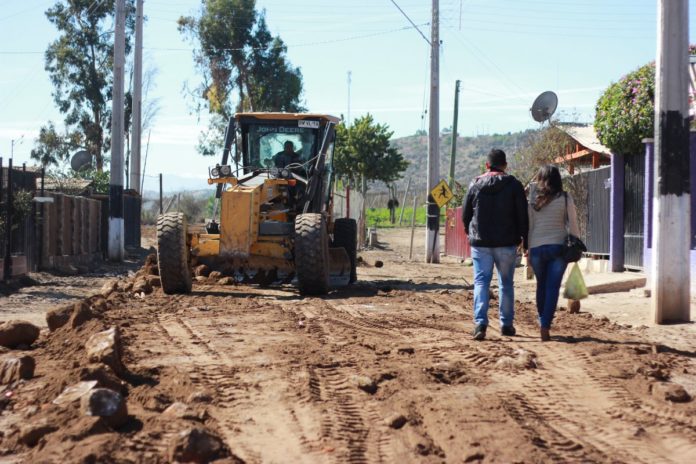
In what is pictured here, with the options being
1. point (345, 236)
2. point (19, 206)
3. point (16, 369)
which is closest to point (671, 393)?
point (16, 369)

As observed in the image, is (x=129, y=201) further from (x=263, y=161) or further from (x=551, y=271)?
(x=551, y=271)

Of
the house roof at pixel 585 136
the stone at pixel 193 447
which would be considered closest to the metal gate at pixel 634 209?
the house roof at pixel 585 136

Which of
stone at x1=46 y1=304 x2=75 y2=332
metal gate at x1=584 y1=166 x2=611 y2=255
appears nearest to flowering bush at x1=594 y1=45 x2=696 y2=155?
metal gate at x1=584 y1=166 x2=611 y2=255

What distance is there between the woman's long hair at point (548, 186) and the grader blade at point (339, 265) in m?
7.19

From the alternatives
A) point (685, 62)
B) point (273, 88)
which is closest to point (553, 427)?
point (685, 62)

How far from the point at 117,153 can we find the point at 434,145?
8965 mm

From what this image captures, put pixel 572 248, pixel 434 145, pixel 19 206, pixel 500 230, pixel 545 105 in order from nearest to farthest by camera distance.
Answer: pixel 572 248, pixel 500 230, pixel 19 206, pixel 545 105, pixel 434 145

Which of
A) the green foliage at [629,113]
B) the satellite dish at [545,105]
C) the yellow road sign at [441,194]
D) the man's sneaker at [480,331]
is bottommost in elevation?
the man's sneaker at [480,331]

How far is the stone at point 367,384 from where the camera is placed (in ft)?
21.3

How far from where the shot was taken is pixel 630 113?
51.1ft

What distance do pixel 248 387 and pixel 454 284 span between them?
37.0 feet

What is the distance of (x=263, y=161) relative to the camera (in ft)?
52.2

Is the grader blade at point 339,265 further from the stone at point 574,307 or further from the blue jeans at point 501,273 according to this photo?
the blue jeans at point 501,273

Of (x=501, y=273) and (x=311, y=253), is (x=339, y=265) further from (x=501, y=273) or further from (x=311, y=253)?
(x=501, y=273)
